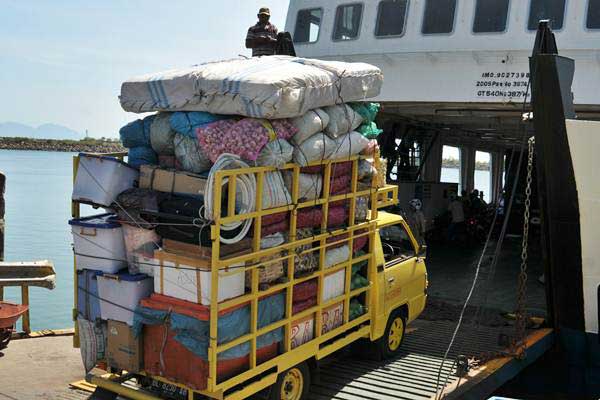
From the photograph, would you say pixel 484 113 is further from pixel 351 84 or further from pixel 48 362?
pixel 48 362

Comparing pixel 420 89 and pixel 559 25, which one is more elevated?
pixel 559 25

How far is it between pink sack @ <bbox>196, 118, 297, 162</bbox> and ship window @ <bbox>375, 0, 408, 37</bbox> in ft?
23.3

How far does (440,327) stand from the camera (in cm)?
818

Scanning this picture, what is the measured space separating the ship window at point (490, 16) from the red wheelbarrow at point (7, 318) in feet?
26.8

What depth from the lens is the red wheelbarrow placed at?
6.44 metres

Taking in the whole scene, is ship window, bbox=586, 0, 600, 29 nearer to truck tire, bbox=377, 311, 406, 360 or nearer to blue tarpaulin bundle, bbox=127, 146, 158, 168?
truck tire, bbox=377, 311, 406, 360

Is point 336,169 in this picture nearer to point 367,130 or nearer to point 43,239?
point 367,130

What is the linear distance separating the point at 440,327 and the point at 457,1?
573 centimetres

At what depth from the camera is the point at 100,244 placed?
473 cm

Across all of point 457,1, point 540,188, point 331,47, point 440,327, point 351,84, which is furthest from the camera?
point 331,47

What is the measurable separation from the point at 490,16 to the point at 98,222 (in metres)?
8.00

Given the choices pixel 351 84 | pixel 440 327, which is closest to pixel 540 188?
pixel 440 327

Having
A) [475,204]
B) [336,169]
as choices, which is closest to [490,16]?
[336,169]

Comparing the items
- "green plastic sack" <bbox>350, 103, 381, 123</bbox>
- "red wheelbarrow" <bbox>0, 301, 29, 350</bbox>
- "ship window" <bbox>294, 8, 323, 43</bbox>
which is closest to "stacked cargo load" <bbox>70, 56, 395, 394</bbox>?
"green plastic sack" <bbox>350, 103, 381, 123</bbox>
